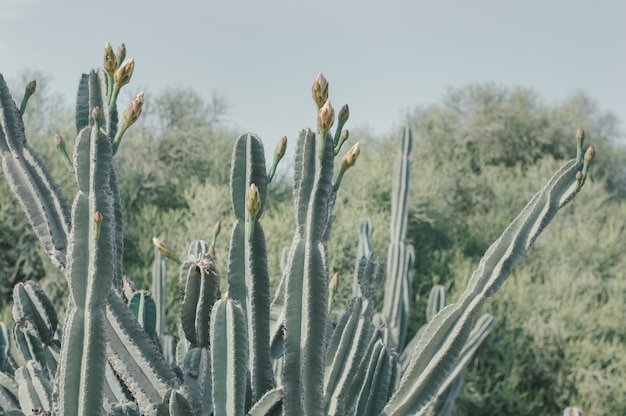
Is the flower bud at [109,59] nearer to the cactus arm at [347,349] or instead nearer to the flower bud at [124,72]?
the flower bud at [124,72]

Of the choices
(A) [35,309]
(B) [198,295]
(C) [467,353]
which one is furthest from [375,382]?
(C) [467,353]

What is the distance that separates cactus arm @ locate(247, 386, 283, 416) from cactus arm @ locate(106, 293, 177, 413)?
0.16 metres

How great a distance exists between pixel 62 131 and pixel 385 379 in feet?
15.5

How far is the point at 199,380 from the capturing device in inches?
51.5

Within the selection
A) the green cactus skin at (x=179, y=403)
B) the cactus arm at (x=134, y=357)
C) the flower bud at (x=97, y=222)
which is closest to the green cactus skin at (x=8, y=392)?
the cactus arm at (x=134, y=357)

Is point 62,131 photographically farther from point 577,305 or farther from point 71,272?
point 71,272

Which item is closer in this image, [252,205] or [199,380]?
[252,205]

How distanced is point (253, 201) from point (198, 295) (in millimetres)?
291

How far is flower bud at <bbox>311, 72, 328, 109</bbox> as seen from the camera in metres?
1.12

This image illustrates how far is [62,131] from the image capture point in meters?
5.66

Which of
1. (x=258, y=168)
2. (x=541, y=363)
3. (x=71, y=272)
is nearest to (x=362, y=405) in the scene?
(x=258, y=168)

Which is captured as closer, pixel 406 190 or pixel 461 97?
pixel 406 190

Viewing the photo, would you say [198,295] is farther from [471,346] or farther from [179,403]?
[471,346]

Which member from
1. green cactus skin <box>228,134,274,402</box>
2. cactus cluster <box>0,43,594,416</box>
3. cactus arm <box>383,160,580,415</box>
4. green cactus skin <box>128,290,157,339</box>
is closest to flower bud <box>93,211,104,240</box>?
cactus cluster <box>0,43,594,416</box>
